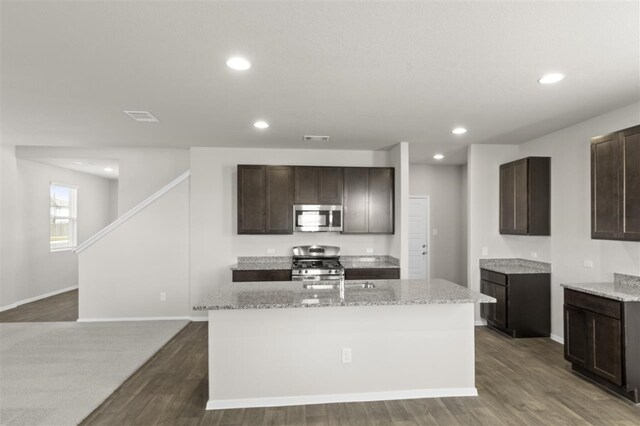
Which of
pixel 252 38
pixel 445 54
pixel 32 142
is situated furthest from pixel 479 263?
pixel 32 142

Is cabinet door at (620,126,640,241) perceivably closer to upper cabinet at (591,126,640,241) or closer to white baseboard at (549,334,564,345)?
upper cabinet at (591,126,640,241)

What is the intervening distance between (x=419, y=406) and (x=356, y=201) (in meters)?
3.05

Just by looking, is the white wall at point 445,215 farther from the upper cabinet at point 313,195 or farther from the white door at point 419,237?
the upper cabinet at point 313,195

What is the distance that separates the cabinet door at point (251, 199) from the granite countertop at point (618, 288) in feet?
12.4

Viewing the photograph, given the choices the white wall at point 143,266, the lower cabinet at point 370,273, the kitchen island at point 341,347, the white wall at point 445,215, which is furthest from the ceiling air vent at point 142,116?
the white wall at point 445,215

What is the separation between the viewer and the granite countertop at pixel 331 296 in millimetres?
2756

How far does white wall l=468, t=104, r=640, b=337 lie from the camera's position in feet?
12.5

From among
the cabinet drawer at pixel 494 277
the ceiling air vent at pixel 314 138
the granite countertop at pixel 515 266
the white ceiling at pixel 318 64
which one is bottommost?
the cabinet drawer at pixel 494 277

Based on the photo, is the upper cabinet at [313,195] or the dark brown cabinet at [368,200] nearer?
the upper cabinet at [313,195]

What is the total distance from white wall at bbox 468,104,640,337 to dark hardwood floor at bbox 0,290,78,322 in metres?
6.38

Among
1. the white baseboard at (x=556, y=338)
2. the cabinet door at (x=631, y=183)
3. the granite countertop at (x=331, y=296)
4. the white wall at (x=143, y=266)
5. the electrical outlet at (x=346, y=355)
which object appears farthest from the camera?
the white wall at (x=143, y=266)

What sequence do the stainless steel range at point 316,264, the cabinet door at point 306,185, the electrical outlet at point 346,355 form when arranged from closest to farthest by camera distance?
the electrical outlet at point 346,355 → the stainless steel range at point 316,264 → the cabinet door at point 306,185

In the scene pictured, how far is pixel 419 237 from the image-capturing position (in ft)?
24.3

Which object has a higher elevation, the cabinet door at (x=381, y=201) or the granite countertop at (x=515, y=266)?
the cabinet door at (x=381, y=201)
